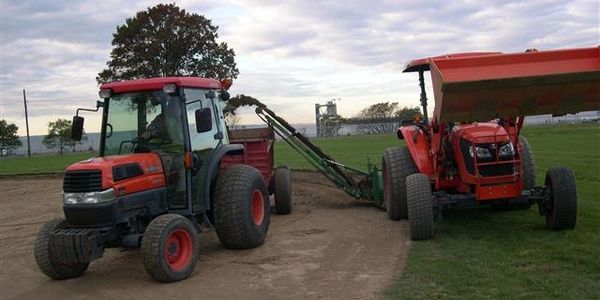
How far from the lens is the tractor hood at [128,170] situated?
6828 mm

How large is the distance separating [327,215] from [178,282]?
470 centimetres

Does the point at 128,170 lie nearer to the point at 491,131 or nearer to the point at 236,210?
the point at 236,210

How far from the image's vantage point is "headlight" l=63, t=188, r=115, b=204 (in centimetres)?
671

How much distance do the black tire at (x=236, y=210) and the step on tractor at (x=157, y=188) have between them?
13 millimetres

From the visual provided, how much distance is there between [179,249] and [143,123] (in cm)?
176

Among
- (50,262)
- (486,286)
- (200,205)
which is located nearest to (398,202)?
(200,205)

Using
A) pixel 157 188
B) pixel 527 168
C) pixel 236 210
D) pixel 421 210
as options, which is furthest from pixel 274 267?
pixel 527 168

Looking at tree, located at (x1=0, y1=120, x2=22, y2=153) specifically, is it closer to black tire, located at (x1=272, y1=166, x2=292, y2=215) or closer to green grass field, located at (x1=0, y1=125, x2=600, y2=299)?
black tire, located at (x1=272, y1=166, x2=292, y2=215)

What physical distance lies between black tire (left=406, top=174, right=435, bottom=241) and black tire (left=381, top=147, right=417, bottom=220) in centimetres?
161

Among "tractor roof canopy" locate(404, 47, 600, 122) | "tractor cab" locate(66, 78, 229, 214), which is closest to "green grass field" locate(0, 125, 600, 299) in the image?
"tractor roof canopy" locate(404, 47, 600, 122)

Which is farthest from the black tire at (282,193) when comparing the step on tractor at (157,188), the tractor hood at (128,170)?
the tractor hood at (128,170)

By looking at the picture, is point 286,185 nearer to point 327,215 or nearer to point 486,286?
point 327,215

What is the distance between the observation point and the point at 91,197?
6727 millimetres

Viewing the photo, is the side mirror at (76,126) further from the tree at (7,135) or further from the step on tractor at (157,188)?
the tree at (7,135)
